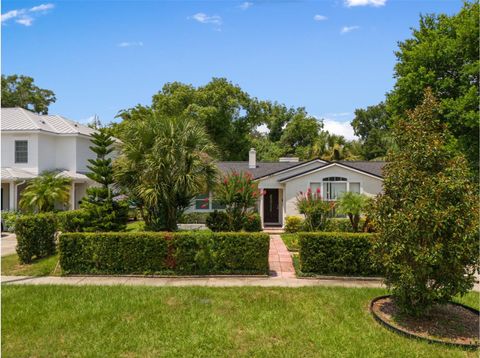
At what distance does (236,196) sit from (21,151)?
53.9 feet

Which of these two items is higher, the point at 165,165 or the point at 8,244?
the point at 165,165

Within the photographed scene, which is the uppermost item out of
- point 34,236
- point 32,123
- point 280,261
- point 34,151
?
point 32,123

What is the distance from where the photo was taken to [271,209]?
71.7ft

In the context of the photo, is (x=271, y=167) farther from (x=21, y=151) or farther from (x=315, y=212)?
(x=21, y=151)

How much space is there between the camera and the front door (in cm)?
2177

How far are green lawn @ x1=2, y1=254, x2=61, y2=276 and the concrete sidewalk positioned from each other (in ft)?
1.09

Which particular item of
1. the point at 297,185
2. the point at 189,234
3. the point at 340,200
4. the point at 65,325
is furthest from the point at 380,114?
the point at 65,325

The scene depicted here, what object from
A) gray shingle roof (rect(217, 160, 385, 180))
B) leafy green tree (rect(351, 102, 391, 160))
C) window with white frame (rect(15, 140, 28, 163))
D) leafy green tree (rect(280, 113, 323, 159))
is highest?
leafy green tree (rect(351, 102, 391, 160))

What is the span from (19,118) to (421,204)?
24664 mm

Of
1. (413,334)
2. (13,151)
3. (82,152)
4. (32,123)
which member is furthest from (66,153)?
(413,334)

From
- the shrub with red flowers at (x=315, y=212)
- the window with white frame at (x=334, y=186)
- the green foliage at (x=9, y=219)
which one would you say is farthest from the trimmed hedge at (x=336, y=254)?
the green foliage at (x=9, y=219)

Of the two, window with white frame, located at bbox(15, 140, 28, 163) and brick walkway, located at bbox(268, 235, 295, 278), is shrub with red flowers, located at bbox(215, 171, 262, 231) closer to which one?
brick walkway, located at bbox(268, 235, 295, 278)

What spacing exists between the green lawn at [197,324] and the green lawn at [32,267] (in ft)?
5.49

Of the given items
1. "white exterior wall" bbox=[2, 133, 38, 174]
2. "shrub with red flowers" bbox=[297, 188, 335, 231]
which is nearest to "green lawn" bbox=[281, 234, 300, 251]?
"shrub with red flowers" bbox=[297, 188, 335, 231]
